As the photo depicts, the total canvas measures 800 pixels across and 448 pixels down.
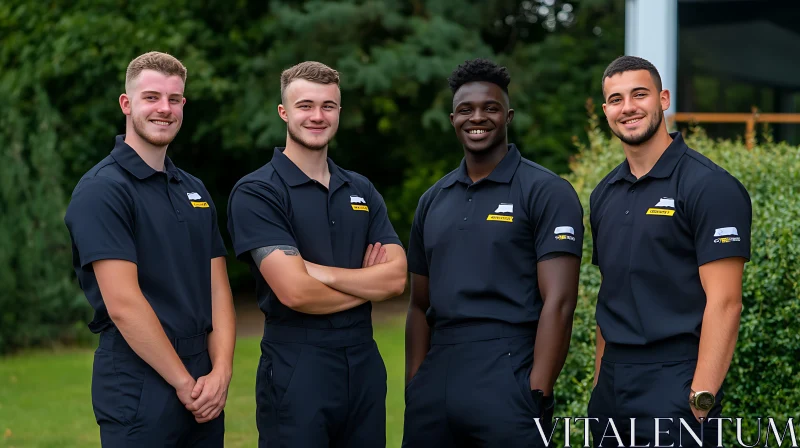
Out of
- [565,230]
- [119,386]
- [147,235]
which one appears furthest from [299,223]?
[565,230]

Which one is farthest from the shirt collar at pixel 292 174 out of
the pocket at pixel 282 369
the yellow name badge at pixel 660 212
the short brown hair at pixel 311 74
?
the yellow name badge at pixel 660 212

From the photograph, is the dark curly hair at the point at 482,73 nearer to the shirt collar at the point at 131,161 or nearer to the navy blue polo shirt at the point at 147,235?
the navy blue polo shirt at the point at 147,235

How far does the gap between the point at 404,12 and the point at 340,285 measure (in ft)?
37.5

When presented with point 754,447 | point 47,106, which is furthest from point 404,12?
point 754,447

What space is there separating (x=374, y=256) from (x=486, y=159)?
687 mm

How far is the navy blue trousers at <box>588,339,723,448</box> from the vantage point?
3947 millimetres

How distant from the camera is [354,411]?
4.38 metres

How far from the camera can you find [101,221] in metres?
3.89

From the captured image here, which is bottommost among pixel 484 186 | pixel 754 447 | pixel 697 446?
pixel 754 447

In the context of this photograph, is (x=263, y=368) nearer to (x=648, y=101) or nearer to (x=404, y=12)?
(x=648, y=101)

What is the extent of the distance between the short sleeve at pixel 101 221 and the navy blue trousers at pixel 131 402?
0.36 metres

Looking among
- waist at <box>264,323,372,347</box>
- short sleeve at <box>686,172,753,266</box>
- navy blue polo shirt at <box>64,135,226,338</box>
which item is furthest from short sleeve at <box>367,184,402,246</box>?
short sleeve at <box>686,172,753,266</box>

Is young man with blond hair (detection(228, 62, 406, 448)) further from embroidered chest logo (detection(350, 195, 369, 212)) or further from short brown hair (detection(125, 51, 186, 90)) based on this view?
short brown hair (detection(125, 51, 186, 90))

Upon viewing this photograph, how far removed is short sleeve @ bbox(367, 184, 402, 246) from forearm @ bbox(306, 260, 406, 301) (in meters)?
0.15
